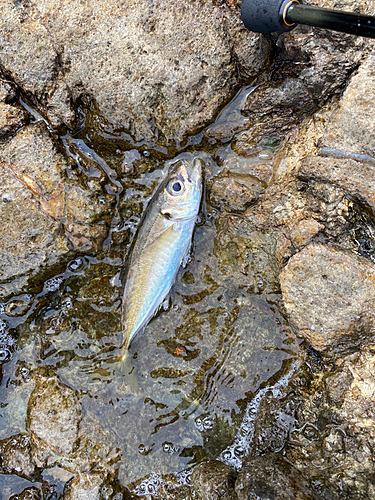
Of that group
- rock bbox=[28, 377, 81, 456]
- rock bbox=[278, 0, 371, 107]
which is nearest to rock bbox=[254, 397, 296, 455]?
rock bbox=[28, 377, 81, 456]

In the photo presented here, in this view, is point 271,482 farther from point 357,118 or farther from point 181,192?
point 357,118

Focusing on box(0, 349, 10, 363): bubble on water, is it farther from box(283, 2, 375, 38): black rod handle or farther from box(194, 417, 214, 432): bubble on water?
box(283, 2, 375, 38): black rod handle

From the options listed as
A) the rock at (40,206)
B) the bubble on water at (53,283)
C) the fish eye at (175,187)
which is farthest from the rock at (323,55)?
the bubble on water at (53,283)

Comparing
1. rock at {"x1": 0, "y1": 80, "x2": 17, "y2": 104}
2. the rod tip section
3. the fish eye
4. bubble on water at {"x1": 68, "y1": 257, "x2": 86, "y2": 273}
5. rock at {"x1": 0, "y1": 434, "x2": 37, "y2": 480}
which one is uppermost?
rock at {"x1": 0, "y1": 80, "x2": 17, "y2": 104}

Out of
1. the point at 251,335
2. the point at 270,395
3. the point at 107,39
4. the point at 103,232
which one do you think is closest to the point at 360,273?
the point at 251,335

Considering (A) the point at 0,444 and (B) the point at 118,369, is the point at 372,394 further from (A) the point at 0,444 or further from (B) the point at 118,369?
(A) the point at 0,444

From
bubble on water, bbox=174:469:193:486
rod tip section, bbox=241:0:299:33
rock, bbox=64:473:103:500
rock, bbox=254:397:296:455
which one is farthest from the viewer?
bubble on water, bbox=174:469:193:486

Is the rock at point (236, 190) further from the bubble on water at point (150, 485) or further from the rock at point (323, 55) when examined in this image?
the bubble on water at point (150, 485)
